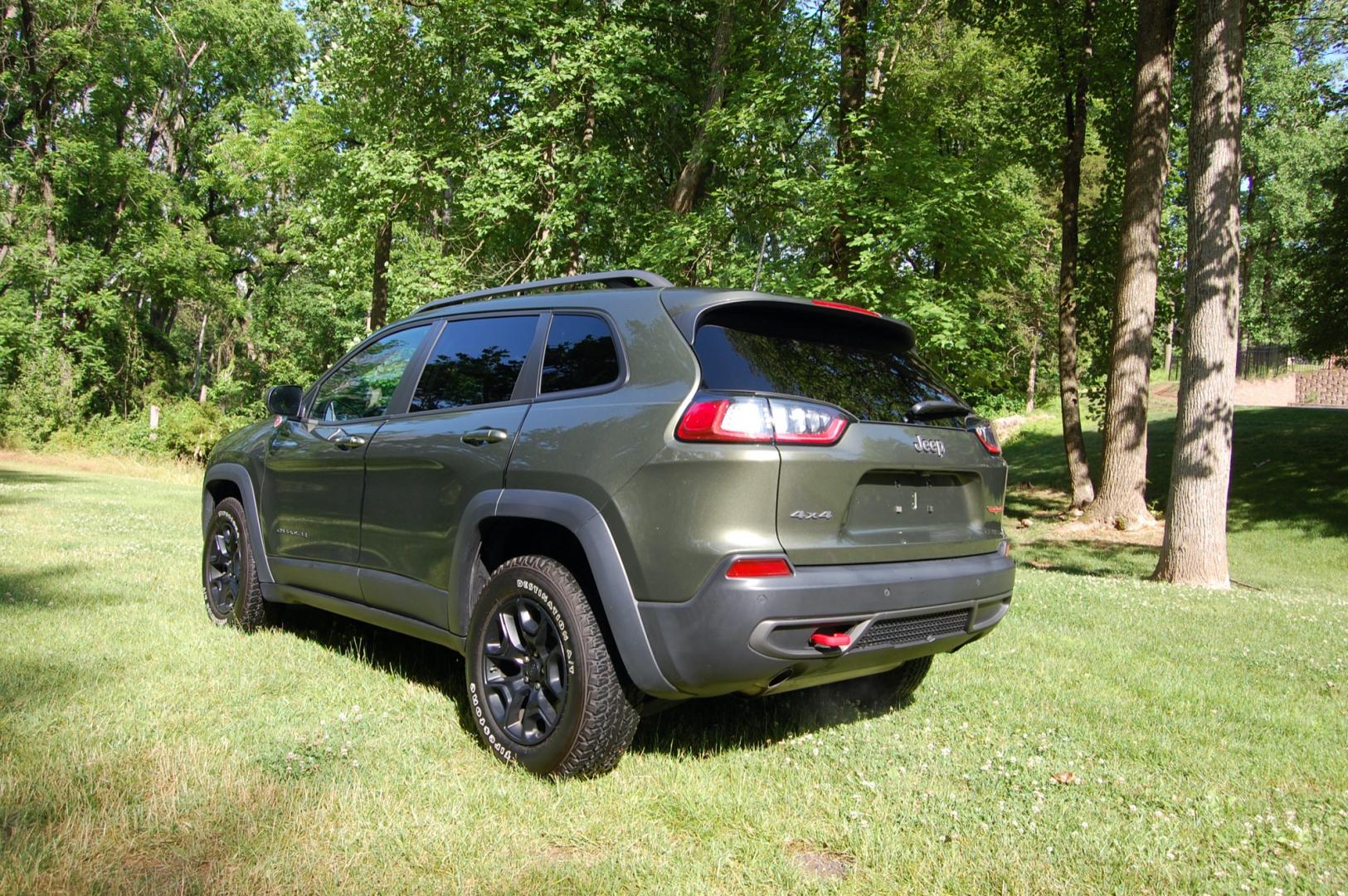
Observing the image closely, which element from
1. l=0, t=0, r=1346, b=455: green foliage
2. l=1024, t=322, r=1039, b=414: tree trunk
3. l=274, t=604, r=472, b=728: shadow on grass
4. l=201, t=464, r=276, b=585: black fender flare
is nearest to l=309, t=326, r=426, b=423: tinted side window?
l=201, t=464, r=276, b=585: black fender flare

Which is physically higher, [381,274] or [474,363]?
[381,274]

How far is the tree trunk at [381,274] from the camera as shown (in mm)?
18891

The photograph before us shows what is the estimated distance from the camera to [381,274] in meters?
19.6

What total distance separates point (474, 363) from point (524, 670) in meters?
1.51

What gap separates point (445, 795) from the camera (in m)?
3.25

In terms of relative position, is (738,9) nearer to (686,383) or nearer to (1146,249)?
(1146,249)

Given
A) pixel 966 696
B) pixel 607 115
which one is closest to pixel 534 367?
pixel 966 696

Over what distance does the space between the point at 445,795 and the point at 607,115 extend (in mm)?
17379

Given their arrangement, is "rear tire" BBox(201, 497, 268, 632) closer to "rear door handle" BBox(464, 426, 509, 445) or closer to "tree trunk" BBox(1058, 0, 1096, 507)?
"rear door handle" BBox(464, 426, 509, 445)

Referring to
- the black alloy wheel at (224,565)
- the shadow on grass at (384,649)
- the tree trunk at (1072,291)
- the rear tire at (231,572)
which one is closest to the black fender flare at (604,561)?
the shadow on grass at (384,649)

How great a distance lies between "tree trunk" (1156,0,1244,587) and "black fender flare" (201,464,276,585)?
9.24 m

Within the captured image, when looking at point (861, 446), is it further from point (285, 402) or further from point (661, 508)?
point (285, 402)

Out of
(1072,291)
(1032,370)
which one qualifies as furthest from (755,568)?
(1032,370)

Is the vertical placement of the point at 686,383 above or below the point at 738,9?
below
